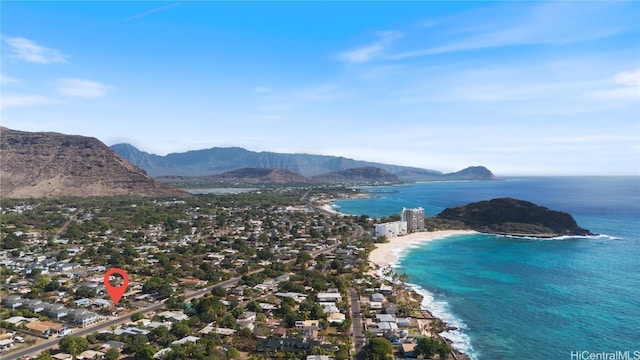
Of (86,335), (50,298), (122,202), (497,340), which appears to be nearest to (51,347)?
(86,335)

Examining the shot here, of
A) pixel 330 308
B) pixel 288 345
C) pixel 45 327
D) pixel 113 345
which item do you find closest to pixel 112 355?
pixel 113 345

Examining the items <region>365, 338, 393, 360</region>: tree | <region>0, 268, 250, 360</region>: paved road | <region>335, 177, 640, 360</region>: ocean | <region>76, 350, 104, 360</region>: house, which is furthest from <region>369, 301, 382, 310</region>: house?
<region>76, 350, 104, 360</region>: house

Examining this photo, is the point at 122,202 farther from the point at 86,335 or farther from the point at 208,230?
the point at 86,335

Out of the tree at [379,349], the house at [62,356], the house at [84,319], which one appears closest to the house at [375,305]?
the tree at [379,349]

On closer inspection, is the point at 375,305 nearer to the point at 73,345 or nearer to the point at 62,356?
the point at 73,345

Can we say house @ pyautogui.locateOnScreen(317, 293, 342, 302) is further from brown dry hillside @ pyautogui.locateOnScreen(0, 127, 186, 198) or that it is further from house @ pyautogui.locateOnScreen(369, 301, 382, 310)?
brown dry hillside @ pyautogui.locateOnScreen(0, 127, 186, 198)

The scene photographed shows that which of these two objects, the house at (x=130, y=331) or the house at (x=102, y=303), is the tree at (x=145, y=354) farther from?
the house at (x=102, y=303)
